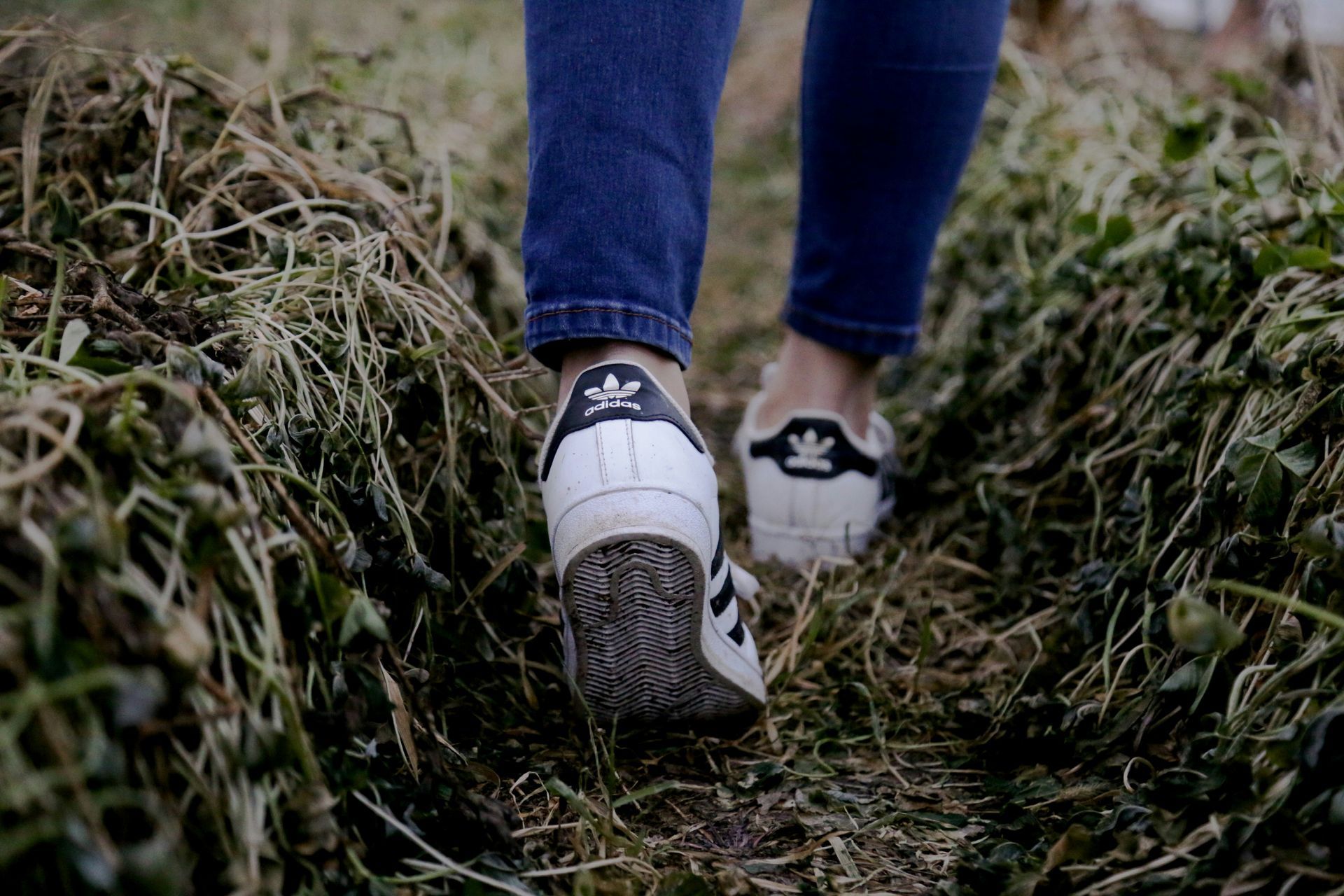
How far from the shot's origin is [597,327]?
86cm

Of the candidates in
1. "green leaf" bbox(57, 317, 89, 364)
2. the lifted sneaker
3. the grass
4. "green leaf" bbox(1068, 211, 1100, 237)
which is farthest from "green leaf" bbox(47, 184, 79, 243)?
"green leaf" bbox(1068, 211, 1100, 237)

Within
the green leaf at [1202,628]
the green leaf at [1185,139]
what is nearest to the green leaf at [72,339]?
the green leaf at [1202,628]

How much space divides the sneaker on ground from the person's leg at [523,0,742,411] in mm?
496

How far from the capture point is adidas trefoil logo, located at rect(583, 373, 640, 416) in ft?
2.83

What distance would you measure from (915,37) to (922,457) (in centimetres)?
60

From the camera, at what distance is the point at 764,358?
218cm

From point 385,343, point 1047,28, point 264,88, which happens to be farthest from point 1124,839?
point 1047,28

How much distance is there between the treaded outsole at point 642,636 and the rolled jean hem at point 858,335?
1.77 ft

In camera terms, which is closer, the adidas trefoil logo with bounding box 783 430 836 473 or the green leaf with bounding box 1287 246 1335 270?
the green leaf with bounding box 1287 246 1335 270

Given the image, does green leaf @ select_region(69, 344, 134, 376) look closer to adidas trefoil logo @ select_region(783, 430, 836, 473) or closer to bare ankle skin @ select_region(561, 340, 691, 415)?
bare ankle skin @ select_region(561, 340, 691, 415)

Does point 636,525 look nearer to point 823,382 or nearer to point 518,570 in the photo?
point 518,570

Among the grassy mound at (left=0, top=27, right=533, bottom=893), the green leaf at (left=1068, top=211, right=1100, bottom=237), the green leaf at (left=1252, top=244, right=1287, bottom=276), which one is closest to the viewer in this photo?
the grassy mound at (left=0, top=27, right=533, bottom=893)

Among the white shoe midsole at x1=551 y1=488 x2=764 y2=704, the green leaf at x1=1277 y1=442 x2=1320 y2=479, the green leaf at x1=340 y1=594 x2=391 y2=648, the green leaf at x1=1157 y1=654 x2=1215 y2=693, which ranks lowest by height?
the green leaf at x1=1157 y1=654 x2=1215 y2=693

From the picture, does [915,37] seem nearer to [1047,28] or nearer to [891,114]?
[891,114]
